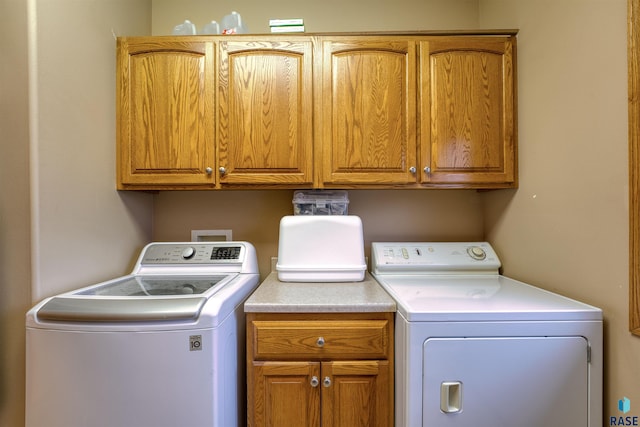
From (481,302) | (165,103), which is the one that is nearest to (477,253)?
(481,302)

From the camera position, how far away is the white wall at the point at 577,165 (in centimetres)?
89

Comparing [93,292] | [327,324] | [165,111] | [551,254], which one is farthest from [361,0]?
[93,292]

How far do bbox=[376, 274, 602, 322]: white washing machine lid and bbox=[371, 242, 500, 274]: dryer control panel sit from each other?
131 mm

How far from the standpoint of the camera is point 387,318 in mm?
1058

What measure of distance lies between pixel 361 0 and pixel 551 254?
1791 mm

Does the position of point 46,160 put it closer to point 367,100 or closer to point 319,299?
point 319,299

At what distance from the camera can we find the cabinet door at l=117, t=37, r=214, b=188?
1409 millimetres

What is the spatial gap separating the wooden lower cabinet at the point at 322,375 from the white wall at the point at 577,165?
2.39ft

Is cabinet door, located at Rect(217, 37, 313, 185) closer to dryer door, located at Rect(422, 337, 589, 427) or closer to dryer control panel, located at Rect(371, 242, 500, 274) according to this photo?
dryer control panel, located at Rect(371, 242, 500, 274)

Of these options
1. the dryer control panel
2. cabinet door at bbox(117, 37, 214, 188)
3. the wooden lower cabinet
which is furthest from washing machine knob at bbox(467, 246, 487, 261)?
cabinet door at bbox(117, 37, 214, 188)

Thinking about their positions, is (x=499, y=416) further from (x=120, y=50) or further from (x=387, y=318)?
(x=120, y=50)

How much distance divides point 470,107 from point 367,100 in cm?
53

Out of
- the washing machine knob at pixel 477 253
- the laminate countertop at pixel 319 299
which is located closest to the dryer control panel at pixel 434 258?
the washing machine knob at pixel 477 253

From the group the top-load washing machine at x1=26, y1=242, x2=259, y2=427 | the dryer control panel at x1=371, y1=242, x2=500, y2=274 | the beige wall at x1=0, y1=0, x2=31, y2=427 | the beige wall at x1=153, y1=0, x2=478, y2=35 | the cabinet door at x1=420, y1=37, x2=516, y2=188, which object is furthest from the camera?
the beige wall at x1=153, y1=0, x2=478, y2=35
